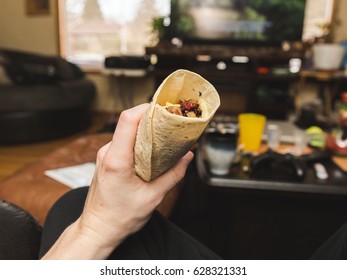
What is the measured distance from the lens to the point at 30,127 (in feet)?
9.77

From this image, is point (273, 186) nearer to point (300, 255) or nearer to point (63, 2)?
point (300, 255)

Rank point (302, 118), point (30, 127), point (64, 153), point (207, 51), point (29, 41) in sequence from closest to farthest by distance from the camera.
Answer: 1. point (64, 153)
2. point (302, 118)
3. point (30, 127)
4. point (207, 51)
5. point (29, 41)

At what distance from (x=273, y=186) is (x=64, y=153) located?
0.96 metres

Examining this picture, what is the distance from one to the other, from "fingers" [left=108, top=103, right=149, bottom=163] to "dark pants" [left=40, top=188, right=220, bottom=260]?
0.16m

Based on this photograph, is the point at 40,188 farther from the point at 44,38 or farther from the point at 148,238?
the point at 44,38

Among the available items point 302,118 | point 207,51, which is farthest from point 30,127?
point 302,118

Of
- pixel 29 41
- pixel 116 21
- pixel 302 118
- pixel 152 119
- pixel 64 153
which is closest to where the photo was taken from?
pixel 152 119

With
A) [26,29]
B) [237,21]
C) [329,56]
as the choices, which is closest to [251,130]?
[329,56]

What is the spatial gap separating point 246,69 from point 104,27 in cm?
180

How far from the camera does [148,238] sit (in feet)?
1.65

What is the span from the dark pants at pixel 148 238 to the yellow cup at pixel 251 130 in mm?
729

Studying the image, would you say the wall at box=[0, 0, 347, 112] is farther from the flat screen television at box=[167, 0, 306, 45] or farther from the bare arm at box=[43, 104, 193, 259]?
the bare arm at box=[43, 104, 193, 259]

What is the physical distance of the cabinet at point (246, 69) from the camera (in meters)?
3.45

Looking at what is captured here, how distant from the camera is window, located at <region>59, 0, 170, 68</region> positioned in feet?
12.9
